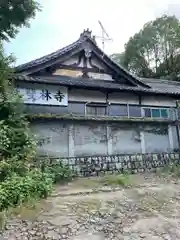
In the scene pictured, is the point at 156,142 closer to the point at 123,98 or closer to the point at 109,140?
the point at 109,140

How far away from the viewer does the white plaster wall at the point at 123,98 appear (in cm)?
1819

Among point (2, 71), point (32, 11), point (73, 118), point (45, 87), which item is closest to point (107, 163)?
point (73, 118)

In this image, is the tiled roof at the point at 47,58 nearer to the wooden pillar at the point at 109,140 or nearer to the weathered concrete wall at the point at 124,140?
the wooden pillar at the point at 109,140

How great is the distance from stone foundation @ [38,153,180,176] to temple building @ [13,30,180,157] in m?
0.52

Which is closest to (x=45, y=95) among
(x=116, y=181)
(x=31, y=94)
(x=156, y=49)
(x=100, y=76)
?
(x=31, y=94)

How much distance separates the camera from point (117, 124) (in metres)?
16.2

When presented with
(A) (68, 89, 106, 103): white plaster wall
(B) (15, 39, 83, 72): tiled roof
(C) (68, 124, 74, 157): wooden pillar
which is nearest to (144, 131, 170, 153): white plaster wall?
(A) (68, 89, 106, 103): white plaster wall

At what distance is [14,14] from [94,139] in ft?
26.1

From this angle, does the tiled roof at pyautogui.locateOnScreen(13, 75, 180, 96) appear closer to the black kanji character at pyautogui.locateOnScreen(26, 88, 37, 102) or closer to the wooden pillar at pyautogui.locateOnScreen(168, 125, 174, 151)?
the black kanji character at pyautogui.locateOnScreen(26, 88, 37, 102)

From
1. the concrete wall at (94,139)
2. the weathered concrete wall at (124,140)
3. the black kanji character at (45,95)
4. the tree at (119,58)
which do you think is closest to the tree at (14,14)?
the black kanji character at (45,95)

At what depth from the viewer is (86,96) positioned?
1761 centimetres

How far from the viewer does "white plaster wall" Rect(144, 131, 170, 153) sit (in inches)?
660

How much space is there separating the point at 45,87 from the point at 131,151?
583 centimetres

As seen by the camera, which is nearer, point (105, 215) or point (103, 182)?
point (105, 215)
